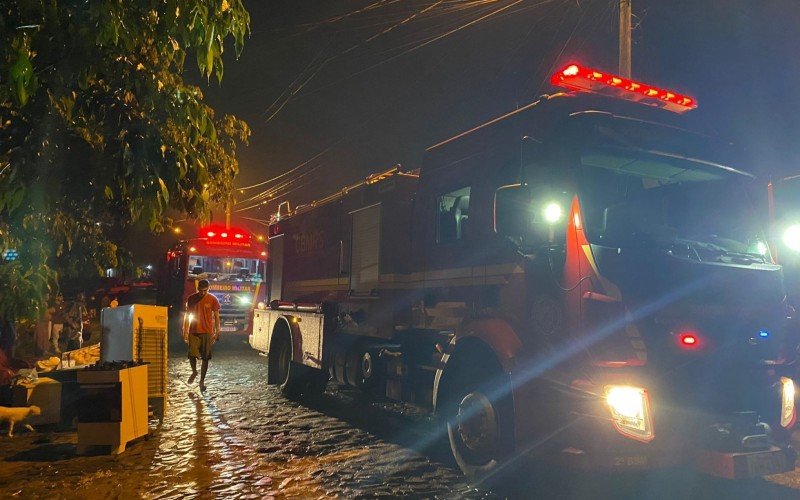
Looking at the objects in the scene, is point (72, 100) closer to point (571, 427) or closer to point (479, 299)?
point (479, 299)

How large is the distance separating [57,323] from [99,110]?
11939 mm

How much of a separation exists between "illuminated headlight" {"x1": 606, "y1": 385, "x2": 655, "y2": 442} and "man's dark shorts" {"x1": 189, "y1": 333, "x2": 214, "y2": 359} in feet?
25.6

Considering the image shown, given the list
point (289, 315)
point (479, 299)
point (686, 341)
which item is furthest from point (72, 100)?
point (289, 315)

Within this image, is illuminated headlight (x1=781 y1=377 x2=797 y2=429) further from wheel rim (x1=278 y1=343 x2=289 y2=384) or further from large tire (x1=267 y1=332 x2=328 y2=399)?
wheel rim (x1=278 y1=343 x2=289 y2=384)

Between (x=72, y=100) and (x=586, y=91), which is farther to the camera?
(x=586, y=91)

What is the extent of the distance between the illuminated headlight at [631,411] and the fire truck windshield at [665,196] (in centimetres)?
104

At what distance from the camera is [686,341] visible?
162 inches

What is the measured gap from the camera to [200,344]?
409 inches

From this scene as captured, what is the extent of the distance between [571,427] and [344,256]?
15.8 feet

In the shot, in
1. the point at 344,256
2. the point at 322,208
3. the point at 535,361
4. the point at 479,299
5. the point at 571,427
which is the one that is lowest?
the point at 571,427

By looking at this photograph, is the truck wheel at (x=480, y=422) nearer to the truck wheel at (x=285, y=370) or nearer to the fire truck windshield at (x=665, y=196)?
the fire truck windshield at (x=665, y=196)

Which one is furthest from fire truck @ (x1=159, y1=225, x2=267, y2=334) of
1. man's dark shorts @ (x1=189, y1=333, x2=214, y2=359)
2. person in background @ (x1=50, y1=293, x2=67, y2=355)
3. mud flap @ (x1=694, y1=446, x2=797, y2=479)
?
mud flap @ (x1=694, y1=446, x2=797, y2=479)

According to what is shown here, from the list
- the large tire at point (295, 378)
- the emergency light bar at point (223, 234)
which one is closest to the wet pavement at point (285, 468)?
the large tire at point (295, 378)

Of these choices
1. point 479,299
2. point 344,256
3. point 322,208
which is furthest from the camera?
point 322,208
